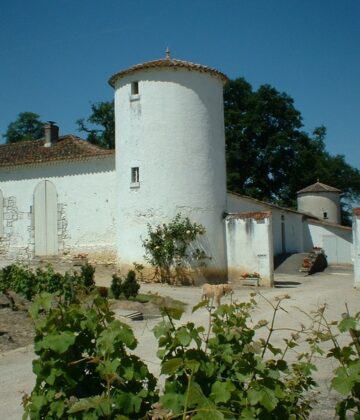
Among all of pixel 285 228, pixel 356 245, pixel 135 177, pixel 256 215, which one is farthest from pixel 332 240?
pixel 135 177

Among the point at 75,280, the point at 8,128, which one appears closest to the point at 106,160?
the point at 75,280

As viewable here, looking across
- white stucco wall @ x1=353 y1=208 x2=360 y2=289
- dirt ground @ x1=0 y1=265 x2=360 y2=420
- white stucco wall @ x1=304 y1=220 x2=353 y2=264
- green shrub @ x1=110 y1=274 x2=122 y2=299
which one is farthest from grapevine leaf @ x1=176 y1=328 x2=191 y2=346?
white stucco wall @ x1=304 y1=220 x2=353 y2=264

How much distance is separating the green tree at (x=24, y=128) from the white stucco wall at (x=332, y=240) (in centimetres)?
3315

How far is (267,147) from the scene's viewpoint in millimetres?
43594

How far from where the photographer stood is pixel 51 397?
3016mm

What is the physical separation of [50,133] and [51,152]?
170 centimetres

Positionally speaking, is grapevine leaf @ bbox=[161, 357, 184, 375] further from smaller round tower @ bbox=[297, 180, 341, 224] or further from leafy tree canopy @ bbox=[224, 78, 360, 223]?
leafy tree canopy @ bbox=[224, 78, 360, 223]

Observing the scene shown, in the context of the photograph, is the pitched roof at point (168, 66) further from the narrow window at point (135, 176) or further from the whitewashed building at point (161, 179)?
the narrow window at point (135, 176)

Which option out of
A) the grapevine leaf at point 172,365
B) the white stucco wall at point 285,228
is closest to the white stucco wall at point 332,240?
the white stucco wall at point 285,228

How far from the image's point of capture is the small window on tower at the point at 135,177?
64.6 ft

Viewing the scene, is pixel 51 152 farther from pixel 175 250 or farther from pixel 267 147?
pixel 267 147

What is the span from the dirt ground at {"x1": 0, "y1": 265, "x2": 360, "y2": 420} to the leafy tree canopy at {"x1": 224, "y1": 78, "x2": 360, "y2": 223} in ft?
77.3

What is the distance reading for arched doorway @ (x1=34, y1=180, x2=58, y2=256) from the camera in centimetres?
2314

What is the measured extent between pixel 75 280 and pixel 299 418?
1013 cm
